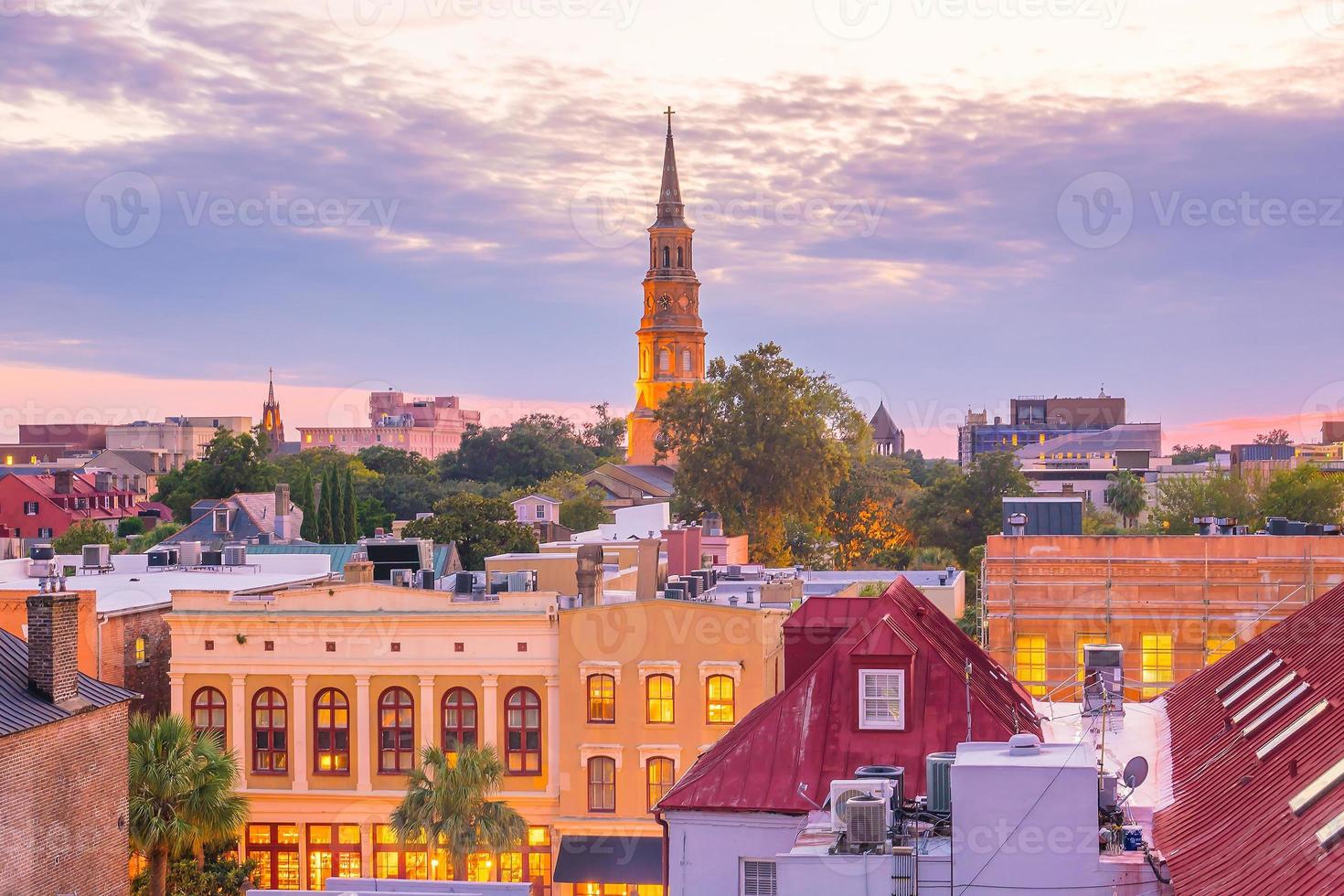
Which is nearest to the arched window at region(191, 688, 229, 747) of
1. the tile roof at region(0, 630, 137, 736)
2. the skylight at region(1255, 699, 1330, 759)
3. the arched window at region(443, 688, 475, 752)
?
the arched window at region(443, 688, 475, 752)

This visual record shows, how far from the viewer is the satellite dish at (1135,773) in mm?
18750

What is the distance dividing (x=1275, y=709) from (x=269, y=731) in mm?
27499

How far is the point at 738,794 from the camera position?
2069 centimetres

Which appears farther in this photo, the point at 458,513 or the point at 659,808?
A: the point at 458,513

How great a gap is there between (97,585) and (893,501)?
68822 mm

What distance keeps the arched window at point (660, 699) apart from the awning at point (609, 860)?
283 centimetres

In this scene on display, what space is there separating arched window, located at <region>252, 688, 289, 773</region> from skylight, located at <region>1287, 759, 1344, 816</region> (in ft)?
98.7

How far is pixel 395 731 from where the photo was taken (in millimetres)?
39312

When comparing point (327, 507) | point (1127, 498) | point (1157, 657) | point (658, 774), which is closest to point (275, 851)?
point (658, 774)

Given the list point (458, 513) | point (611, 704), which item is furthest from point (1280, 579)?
point (458, 513)

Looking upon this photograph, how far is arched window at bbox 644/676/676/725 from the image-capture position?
3856cm

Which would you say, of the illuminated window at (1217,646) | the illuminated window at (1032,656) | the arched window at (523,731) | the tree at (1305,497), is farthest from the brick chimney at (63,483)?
the illuminated window at (1217,646)

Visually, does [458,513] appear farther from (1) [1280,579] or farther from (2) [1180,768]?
(2) [1180,768]

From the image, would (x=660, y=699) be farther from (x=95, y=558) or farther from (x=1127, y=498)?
(x=1127, y=498)
